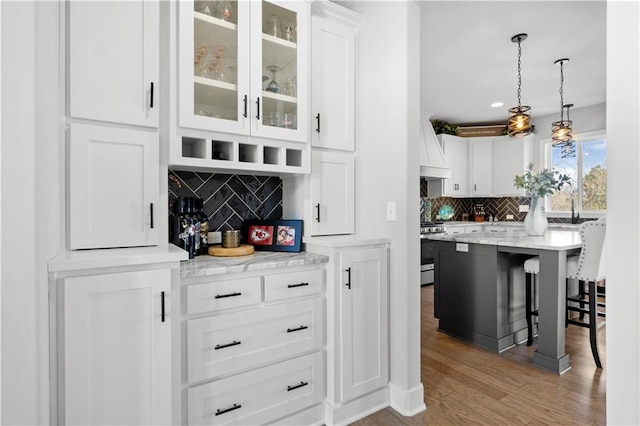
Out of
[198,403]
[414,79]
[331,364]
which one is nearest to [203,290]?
[198,403]

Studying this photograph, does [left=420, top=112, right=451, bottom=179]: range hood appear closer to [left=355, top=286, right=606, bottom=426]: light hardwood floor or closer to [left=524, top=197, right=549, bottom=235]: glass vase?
[left=524, top=197, right=549, bottom=235]: glass vase

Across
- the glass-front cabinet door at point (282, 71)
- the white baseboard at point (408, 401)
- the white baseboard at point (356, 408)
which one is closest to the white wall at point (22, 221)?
the glass-front cabinet door at point (282, 71)

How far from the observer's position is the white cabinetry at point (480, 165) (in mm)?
6426

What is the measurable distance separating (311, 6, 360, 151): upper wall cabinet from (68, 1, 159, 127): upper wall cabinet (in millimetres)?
927

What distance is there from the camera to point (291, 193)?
2406mm

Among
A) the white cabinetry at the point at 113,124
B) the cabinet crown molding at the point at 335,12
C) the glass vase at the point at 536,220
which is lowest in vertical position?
the glass vase at the point at 536,220

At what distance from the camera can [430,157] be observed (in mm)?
4891

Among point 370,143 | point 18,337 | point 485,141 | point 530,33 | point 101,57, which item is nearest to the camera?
point 18,337

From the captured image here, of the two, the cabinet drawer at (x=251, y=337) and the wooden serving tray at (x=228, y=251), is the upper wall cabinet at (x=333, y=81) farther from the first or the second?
the cabinet drawer at (x=251, y=337)

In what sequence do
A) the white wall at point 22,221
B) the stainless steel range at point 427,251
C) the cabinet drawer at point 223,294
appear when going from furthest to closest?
the stainless steel range at point 427,251, the cabinet drawer at point 223,294, the white wall at point 22,221

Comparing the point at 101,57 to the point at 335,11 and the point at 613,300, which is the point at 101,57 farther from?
the point at 613,300

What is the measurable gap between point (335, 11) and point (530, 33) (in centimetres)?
208

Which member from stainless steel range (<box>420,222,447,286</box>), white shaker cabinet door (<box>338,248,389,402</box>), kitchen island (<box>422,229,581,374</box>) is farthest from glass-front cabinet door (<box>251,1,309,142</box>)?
stainless steel range (<box>420,222,447,286</box>)

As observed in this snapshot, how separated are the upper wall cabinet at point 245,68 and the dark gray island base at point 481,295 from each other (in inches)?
77.1
